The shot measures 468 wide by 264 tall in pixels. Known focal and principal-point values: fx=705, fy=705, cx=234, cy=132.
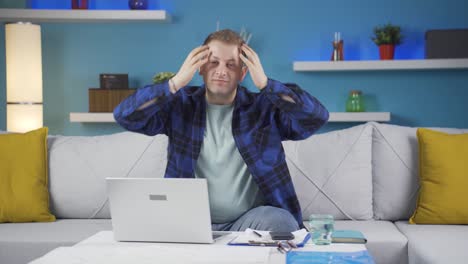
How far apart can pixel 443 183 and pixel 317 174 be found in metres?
0.53

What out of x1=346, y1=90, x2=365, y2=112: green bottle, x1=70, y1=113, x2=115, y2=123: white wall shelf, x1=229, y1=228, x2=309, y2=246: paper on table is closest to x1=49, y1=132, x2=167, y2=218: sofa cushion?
x1=229, y1=228, x2=309, y2=246: paper on table

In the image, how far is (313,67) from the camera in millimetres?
4938

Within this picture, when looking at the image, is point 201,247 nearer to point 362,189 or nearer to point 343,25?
point 362,189

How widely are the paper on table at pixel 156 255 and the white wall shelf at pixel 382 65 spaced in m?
3.25

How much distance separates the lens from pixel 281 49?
510 cm

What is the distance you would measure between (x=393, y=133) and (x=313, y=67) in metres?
1.83

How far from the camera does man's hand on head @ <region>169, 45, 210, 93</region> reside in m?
2.28

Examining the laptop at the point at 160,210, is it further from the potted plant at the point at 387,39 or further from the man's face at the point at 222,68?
the potted plant at the point at 387,39

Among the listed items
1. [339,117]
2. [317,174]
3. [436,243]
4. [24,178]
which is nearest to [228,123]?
[317,174]

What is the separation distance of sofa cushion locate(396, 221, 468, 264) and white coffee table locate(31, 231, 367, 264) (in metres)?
0.69

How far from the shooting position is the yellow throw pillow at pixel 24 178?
308cm

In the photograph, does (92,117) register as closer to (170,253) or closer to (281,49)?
(281,49)

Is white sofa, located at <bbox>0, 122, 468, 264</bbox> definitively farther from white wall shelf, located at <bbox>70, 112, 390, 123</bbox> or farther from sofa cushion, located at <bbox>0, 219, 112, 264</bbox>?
white wall shelf, located at <bbox>70, 112, 390, 123</bbox>

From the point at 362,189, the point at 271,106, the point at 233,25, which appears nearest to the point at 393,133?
the point at 362,189
